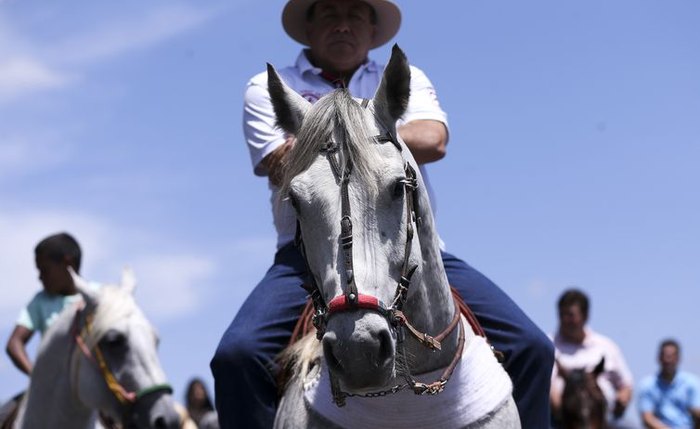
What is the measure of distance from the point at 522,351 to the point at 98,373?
5008 millimetres

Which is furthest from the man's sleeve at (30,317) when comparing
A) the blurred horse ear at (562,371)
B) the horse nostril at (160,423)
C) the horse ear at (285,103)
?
the horse ear at (285,103)

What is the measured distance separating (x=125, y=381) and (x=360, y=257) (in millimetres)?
6199

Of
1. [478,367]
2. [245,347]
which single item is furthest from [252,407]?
[478,367]

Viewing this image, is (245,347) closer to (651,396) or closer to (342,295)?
(342,295)

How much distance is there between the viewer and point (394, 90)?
18.0ft

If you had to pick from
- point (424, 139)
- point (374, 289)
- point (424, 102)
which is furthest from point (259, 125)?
point (374, 289)

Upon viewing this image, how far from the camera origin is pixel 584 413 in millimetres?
9984

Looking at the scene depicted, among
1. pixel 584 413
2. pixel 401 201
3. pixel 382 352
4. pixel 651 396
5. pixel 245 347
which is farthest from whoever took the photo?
pixel 651 396

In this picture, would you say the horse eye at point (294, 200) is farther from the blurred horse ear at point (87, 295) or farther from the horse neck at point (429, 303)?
the blurred horse ear at point (87, 295)

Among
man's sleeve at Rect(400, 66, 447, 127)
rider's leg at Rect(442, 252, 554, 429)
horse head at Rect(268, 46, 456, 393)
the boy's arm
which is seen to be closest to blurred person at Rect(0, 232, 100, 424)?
the boy's arm

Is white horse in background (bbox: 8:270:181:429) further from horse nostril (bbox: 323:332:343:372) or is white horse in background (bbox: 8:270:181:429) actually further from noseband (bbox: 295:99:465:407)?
horse nostril (bbox: 323:332:343:372)

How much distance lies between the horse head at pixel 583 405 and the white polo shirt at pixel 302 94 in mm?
3667

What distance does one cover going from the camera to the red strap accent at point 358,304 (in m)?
4.74

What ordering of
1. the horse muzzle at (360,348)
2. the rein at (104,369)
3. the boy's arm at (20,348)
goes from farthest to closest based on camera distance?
the boy's arm at (20,348) < the rein at (104,369) < the horse muzzle at (360,348)
